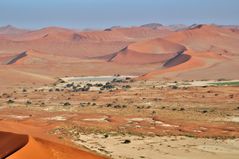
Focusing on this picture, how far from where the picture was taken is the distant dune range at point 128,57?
265 ft

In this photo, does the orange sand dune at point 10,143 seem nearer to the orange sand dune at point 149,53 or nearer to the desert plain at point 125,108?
the desert plain at point 125,108

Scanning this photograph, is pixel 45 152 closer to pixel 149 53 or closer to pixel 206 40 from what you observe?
pixel 149 53

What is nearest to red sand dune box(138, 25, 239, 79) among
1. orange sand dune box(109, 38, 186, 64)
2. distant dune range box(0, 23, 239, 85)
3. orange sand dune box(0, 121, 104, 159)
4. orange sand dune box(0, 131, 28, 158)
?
distant dune range box(0, 23, 239, 85)

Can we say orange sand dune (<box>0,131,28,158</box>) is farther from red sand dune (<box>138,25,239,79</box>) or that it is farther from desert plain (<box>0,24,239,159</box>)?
red sand dune (<box>138,25,239,79</box>)

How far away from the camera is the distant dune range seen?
80.7 meters

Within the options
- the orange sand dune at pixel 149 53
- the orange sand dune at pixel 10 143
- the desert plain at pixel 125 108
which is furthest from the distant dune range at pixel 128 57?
the orange sand dune at pixel 10 143

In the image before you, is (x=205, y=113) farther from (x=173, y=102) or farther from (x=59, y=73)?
(x=59, y=73)

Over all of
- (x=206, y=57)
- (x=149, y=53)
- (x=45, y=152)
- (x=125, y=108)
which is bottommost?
(x=125, y=108)

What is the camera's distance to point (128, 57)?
4471 inches

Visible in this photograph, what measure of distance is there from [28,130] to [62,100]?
26736 millimetres

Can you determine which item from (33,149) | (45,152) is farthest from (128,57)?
(33,149)

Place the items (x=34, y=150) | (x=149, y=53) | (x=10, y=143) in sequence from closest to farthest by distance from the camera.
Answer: (x=34, y=150) → (x=10, y=143) → (x=149, y=53)

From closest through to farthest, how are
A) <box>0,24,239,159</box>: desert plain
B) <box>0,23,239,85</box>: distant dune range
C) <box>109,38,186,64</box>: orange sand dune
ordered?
<box>0,24,239,159</box>: desert plain, <box>0,23,239,85</box>: distant dune range, <box>109,38,186,64</box>: orange sand dune

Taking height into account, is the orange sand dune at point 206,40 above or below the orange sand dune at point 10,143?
above
